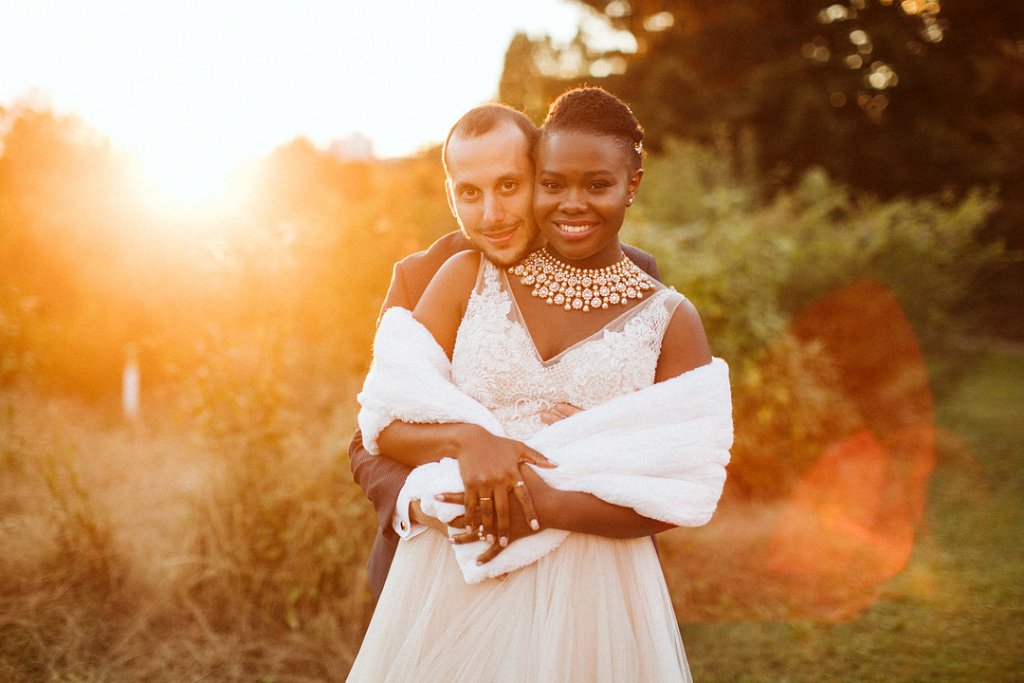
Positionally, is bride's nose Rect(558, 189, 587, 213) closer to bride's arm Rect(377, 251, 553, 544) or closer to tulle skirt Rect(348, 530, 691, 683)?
bride's arm Rect(377, 251, 553, 544)

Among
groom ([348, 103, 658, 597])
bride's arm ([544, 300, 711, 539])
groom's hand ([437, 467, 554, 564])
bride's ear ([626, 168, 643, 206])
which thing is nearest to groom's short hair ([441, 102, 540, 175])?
groom ([348, 103, 658, 597])

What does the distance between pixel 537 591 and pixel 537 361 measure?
1.95ft

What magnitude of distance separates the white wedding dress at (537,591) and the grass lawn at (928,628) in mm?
2478

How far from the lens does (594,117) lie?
1.85 meters

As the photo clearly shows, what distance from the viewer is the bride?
5.91 ft

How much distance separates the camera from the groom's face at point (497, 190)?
1956 millimetres

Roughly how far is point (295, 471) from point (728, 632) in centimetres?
278

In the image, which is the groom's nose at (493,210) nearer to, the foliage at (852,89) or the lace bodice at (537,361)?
the lace bodice at (537,361)

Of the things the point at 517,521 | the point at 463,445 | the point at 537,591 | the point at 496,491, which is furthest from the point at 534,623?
the point at 463,445

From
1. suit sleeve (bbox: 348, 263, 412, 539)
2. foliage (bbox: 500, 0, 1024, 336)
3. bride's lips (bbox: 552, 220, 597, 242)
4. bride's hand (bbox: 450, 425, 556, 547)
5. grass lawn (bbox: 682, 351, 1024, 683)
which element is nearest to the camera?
bride's hand (bbox: 450, 425, 556, 547)

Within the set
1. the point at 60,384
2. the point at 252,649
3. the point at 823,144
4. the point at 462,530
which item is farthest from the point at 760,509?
the point at 823,144

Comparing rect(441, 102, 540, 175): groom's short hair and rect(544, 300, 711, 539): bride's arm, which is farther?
rect(441, 102, 540, 175): groom's short hair

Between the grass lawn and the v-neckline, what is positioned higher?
the v-neckline

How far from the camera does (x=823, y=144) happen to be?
58.5ft
